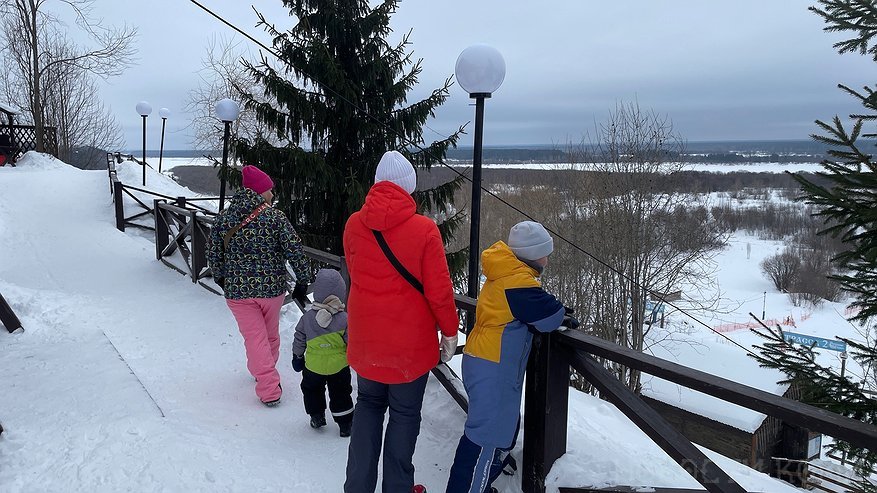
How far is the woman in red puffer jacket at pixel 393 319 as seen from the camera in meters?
2.44

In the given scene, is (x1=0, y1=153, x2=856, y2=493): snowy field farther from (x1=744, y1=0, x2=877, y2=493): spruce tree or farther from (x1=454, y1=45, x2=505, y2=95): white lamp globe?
(x1=454, y1=45, x2=505, y2=95): white lamp globe

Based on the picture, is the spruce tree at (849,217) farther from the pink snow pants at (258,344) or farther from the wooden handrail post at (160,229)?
the wooden handrail post at (160,229)

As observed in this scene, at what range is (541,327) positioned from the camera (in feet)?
7.82

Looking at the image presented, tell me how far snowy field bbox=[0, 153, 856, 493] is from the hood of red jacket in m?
1.50

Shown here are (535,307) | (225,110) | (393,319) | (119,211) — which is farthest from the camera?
(119,211)

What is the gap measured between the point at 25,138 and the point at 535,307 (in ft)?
75.3

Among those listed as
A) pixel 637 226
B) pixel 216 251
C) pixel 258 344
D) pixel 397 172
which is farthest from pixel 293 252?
pixel 637 226

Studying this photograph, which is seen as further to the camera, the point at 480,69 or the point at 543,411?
the point at 480,69

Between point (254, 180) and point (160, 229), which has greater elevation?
point (254, 180)

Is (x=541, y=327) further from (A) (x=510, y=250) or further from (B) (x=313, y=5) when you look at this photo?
(B) (x=313, y=5)

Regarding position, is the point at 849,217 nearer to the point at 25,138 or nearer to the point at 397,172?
the point at 397,172

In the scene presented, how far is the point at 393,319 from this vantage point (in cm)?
247

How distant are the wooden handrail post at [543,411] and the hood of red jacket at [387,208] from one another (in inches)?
34.6

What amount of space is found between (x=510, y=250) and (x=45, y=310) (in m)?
5.63
